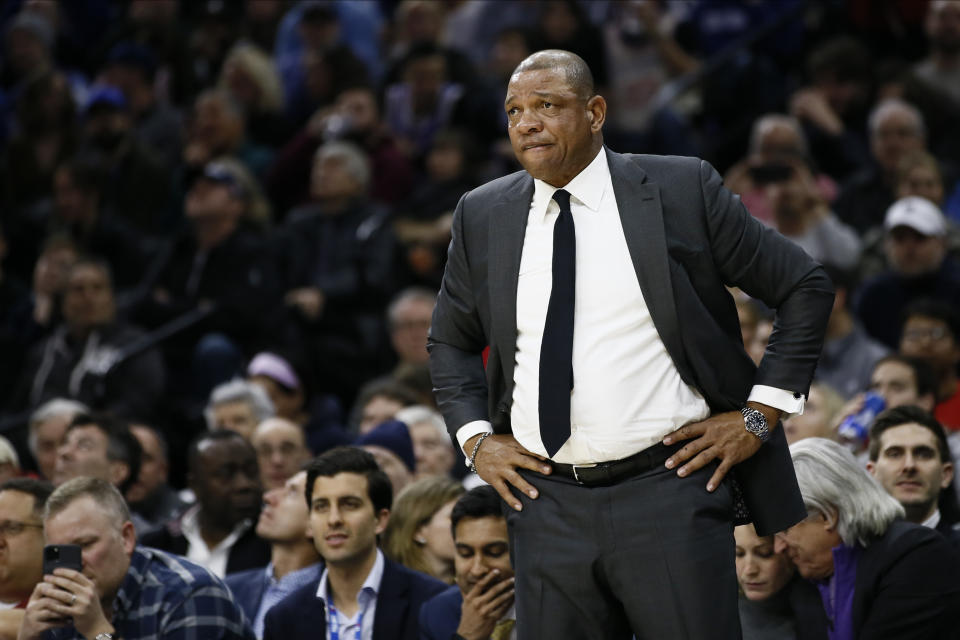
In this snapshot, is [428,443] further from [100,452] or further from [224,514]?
[100,452]

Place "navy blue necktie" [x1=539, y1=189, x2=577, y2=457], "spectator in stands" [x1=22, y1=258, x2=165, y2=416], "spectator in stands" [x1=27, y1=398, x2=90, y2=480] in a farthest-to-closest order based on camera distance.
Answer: "spectator in stands" [x1=22, y1=258, x2=165, y2=416] < "spectator in stands" [x1=27, y1=398, x2=90, y2=480] < "navy blue necktie" [x1=539, y1=189, x2=577, y2=457]

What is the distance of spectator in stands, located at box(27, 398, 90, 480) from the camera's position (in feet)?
24.5

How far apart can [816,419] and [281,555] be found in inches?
88.3

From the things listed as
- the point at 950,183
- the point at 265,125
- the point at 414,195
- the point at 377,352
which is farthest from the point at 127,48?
the point at 950,183

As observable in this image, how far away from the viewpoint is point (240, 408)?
24.7 ft

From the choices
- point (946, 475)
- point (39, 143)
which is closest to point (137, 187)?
point (39, 143)

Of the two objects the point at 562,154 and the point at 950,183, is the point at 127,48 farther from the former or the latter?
the point at 562,154

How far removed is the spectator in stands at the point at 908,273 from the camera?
306 inches

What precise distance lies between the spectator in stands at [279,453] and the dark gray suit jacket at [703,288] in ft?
11.5

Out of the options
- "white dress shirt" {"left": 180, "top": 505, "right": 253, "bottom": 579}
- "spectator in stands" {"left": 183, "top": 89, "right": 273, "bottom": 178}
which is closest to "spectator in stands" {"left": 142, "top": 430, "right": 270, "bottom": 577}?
"white dress shirt" {"left": 180, "top": 505, "right": 253, "bottom": 579}

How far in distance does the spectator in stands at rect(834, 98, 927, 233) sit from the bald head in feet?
19.6

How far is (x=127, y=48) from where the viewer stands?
12.0 m

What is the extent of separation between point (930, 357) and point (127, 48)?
7394 mm

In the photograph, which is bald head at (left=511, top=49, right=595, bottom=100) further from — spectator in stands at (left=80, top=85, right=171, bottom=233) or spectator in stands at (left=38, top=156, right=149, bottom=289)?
spectator in stands at (left=80, top=85, right=171, bottom=233)
